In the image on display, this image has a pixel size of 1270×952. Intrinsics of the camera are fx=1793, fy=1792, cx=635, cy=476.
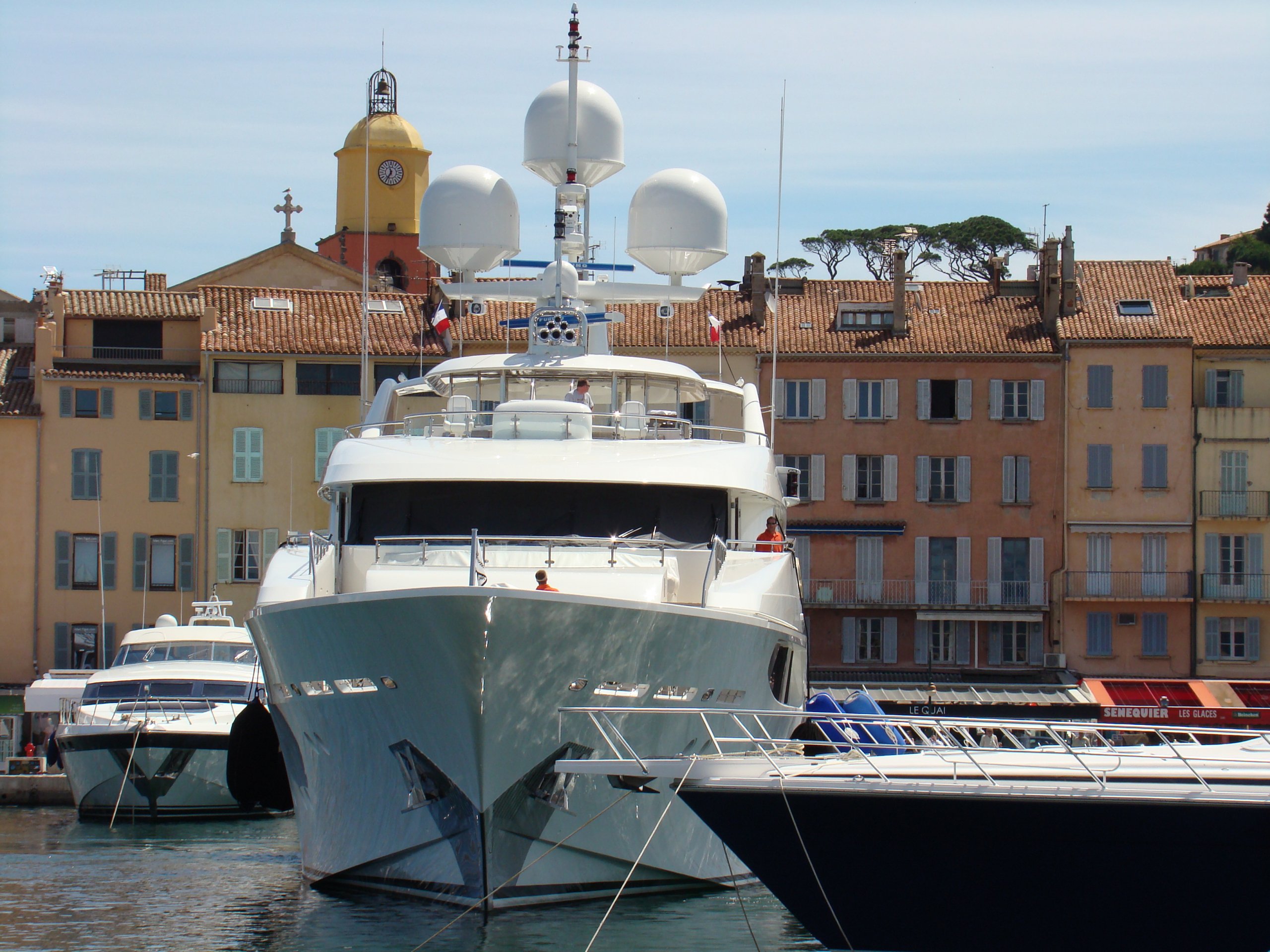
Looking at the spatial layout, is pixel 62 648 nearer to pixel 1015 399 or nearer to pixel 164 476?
pixel 164 476

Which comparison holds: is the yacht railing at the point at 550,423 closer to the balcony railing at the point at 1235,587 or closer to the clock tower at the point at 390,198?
the balcony railing at the point at 1235,587

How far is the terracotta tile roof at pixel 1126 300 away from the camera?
49.8 meters

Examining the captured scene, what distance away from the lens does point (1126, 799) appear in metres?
12.8

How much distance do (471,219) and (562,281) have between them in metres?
1.86

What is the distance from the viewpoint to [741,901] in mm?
18078

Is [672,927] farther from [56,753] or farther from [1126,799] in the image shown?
[56,753]

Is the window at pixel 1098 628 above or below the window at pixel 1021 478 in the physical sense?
below

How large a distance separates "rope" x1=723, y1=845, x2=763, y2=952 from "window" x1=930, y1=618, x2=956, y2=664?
3154cm

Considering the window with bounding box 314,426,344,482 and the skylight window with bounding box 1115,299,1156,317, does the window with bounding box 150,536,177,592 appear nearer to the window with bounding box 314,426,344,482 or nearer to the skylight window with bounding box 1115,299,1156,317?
the window with bounding box 314,426,344,482

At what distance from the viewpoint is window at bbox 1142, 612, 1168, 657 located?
162ft

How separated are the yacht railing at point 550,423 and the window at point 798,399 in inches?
1047

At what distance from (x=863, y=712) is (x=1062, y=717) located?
27154 mm

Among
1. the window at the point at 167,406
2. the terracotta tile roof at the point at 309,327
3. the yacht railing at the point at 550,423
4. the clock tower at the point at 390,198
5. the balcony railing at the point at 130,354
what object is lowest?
the yacht railing at the point at 550,423

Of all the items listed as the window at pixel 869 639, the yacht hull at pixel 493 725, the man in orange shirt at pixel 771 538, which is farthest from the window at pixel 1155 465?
the yacht hull at pixel 493 725
